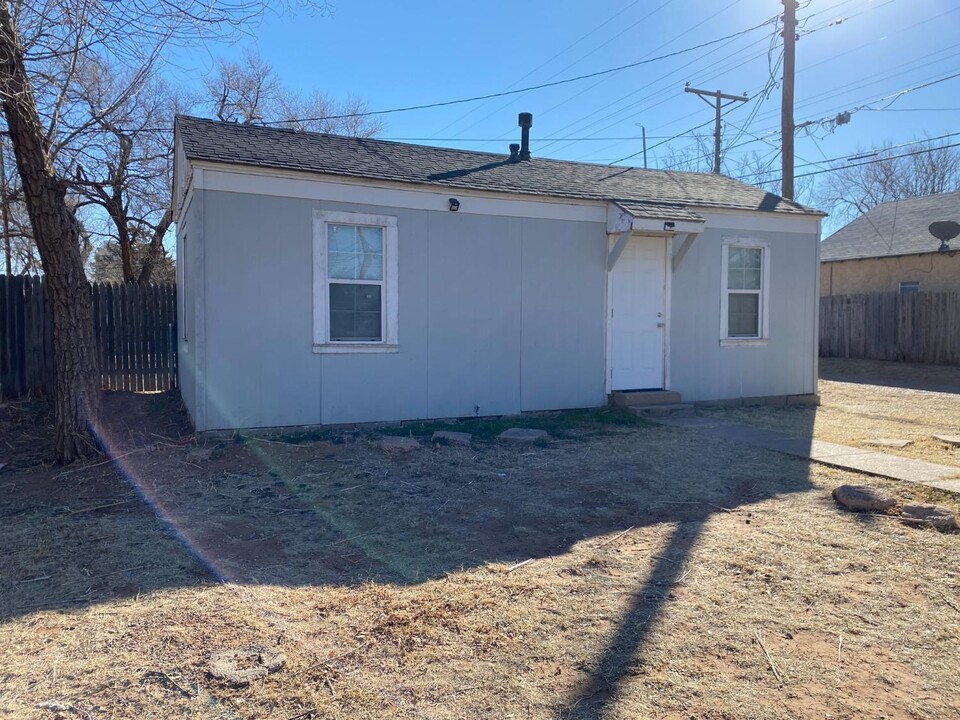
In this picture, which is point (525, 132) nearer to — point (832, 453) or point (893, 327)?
point (832, 453)

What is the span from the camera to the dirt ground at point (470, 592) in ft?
9.29

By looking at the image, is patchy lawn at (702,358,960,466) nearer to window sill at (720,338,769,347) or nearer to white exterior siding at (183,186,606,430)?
window sill at (720,338,769,347)

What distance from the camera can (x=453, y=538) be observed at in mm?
4746

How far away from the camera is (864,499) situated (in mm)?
5289

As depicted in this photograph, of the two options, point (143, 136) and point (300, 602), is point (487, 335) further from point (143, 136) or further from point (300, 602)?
point (143, 136)

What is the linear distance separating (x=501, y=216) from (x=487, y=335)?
1.55m

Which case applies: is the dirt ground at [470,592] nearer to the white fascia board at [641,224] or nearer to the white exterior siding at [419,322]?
the white exterior siding at [419,322]

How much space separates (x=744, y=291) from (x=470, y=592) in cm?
828

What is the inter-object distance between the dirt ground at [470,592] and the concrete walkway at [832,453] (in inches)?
14.5

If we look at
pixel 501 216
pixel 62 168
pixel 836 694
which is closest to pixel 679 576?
pixel 836 694

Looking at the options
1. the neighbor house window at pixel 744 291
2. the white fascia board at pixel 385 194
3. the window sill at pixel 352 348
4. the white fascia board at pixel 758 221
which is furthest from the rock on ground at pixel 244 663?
the neighbor house window at pixel 744 291

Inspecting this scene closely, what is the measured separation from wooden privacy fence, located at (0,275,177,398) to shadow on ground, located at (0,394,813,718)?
143 inches

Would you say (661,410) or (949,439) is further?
(661,410)

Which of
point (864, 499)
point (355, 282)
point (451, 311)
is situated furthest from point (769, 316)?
point (355, 282)
